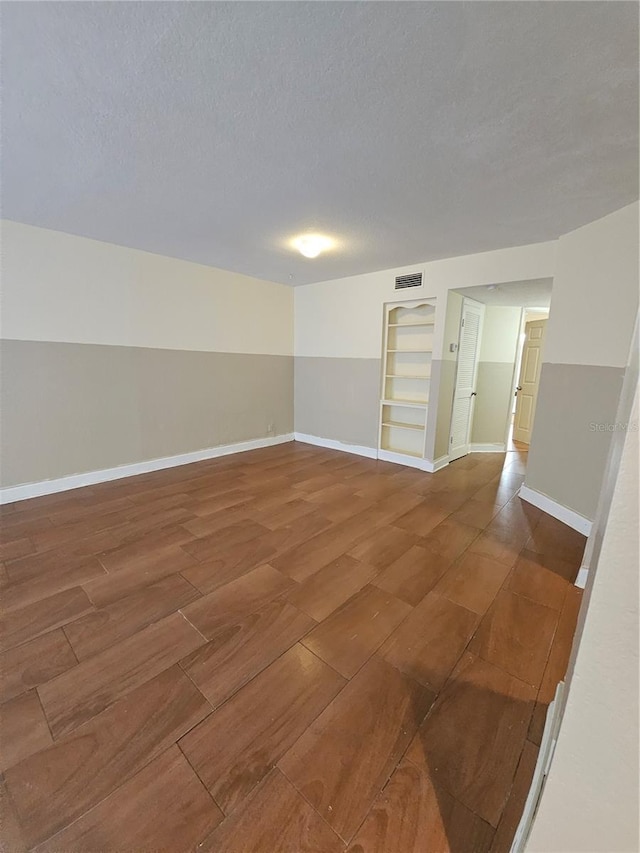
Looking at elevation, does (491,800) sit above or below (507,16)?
below

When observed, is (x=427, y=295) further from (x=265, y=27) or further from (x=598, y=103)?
(x=265, y=27)

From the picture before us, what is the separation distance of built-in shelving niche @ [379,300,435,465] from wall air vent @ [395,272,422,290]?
0.22 m

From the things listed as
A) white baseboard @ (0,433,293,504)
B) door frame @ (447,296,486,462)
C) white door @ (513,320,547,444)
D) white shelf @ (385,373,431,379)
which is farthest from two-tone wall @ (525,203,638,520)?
white baseboard @ (0,433,293,504)

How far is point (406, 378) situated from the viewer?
4641mm

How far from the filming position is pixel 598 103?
4.86 ft

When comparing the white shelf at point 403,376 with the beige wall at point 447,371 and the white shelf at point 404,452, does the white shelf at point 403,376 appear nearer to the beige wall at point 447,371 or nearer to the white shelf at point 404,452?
the beige wall at point 447,371

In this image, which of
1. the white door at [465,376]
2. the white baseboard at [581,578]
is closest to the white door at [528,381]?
the white door at [465,376]

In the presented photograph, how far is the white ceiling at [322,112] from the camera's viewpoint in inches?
46.7

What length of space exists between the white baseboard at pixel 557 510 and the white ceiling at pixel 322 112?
2.39m

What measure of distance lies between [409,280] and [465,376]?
1.52 metres

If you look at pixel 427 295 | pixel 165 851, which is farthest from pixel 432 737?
pixel 427 295

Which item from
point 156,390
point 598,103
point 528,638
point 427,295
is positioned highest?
point 598,103

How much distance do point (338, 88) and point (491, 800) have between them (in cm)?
275

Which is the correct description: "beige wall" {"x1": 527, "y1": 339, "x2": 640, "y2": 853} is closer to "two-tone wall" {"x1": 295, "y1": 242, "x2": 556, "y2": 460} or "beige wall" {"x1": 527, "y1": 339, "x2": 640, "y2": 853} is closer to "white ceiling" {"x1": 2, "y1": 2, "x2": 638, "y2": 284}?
"white ceiling" {"x1": 2, "y1": 2, "x2": 638, "y2": 284}
